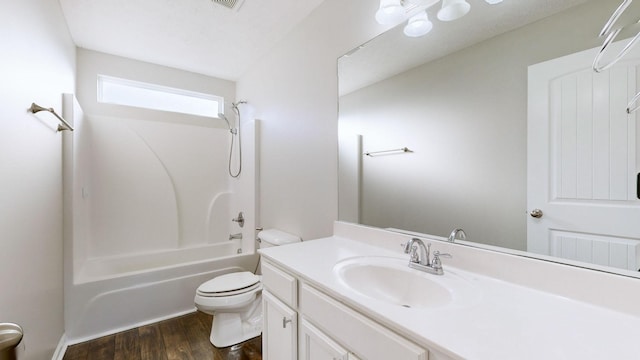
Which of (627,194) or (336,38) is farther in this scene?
(336,38)

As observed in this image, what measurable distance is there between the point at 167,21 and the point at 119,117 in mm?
1266

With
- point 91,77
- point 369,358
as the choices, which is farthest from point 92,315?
point 369,358

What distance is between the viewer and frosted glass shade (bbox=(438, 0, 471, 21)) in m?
1.16

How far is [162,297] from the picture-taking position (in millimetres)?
2330

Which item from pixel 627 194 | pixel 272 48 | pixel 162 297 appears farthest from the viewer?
pixel 272 48

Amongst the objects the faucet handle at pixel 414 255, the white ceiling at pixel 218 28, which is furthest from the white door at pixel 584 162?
the faucet handle at pixel 414 255

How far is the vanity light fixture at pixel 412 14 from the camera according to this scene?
1.22 meters

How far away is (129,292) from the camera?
2207 mm

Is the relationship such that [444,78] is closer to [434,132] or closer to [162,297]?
[434,132]

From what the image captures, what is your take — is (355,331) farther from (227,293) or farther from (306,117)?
(306,117)

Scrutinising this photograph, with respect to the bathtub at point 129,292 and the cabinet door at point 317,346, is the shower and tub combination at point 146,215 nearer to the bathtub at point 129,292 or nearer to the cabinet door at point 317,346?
the bathtub at point 129,292

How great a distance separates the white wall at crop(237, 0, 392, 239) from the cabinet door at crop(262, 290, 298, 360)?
645mm

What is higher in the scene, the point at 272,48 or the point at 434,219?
the point at 272,48

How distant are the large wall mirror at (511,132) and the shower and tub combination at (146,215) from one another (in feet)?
5.60
